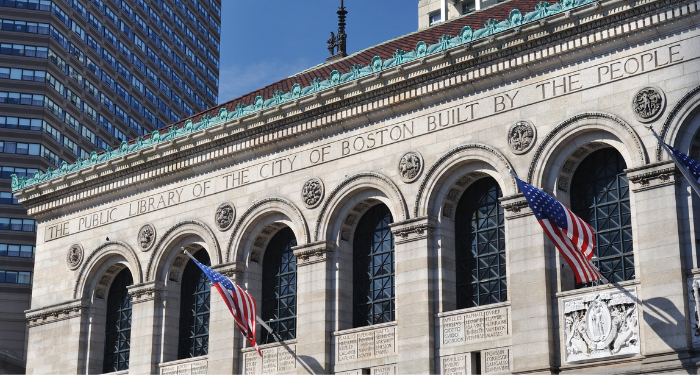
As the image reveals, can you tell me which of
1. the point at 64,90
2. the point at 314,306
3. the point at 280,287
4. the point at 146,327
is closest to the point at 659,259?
the point at 314,306

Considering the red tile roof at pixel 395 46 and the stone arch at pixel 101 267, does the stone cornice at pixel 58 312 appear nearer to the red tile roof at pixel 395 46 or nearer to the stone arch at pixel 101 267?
the stone arch at pixel 101 267

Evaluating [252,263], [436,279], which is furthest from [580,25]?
[252,263]

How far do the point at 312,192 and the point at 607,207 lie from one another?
1169 centimetres

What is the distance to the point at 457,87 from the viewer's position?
39.2m

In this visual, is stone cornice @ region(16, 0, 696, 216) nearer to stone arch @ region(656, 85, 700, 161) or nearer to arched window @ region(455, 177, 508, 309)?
stone arch @ region(656, 85, 700, 161)

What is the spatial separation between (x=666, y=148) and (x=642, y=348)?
5743 mm

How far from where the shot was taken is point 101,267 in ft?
163

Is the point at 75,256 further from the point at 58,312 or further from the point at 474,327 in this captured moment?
the point at 474,327

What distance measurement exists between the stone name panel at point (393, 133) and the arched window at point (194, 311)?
9.77 ft

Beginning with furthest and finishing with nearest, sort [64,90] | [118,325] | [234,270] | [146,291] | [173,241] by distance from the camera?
[64,90], [118,325], [146,291], [173,241], [234,270]

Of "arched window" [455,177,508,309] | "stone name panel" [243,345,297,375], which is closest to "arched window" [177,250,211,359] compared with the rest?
"stone name panel" [243,345,297,375]

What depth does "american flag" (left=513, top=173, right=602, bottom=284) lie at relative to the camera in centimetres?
3275

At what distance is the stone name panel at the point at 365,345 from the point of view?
1535 inches

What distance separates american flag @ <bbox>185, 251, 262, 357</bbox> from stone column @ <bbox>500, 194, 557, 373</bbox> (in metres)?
10.1
